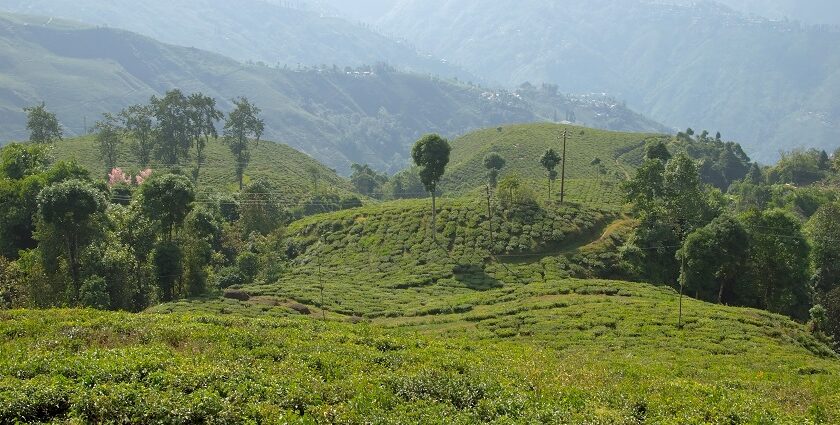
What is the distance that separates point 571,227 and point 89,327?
53.1 m

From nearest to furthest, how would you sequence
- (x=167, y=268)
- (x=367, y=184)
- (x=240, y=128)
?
1. (x=167, y=268)
2. (x=240, y=128)
3. (x=367, y=184)

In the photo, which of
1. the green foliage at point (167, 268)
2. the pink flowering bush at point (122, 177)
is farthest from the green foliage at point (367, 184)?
the green foliage at point (167, 268)

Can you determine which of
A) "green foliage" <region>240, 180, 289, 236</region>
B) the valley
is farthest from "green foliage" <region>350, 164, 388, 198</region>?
"green foliage" <region>240, 180, 289, 236</region>

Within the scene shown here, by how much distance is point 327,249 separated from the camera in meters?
67.8

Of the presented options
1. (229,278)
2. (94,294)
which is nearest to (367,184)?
(229,278)

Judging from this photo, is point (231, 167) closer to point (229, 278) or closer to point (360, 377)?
point (229, 278)

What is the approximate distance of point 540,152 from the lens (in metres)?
144

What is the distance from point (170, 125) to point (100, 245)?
60.0 m

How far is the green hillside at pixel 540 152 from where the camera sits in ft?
438

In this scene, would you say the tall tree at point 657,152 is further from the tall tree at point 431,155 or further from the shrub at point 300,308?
the shrub at point 300,308

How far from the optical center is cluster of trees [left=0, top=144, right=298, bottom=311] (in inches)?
1790

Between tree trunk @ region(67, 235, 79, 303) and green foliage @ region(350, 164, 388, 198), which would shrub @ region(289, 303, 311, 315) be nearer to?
tree trunk @ region(67, 235, 79, 303)

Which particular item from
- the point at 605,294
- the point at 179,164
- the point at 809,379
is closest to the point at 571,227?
the point at 605,294

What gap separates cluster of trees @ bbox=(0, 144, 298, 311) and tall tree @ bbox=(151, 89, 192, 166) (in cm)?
4173
